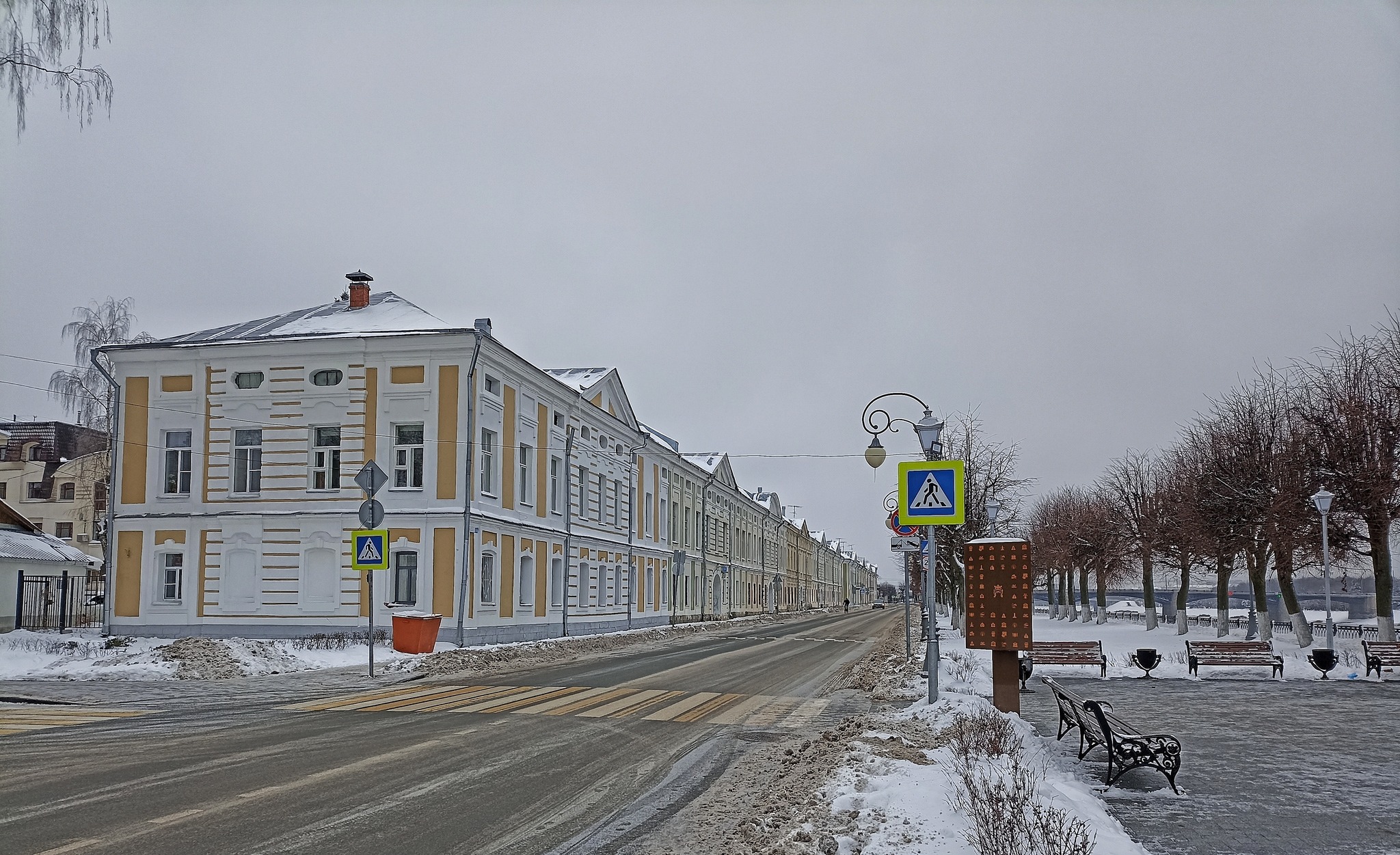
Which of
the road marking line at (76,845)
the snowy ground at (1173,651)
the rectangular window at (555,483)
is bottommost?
the snowy ground at (1173,651)

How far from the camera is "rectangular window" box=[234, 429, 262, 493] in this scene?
30562 millimetres

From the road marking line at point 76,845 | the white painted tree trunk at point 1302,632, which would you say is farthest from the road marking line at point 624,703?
the white painted tree trunk at point 1302,632

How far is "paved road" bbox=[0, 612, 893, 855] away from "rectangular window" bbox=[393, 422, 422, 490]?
10.9 meters

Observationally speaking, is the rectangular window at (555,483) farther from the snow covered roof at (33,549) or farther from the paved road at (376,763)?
the paved road at (376,763)

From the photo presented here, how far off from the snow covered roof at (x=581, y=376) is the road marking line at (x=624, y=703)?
74.8 ft

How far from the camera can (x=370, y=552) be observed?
65.0 ft

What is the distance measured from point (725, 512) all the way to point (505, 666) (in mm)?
50528

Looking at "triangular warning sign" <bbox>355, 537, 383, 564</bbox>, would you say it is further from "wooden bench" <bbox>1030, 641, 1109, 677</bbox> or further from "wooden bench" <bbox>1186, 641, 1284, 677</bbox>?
"wooden bench" <bbox>1186, 641, 1284, 677</bbox>

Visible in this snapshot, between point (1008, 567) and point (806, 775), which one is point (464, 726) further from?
point (1008, 567)

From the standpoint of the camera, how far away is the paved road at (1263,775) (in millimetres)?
7301

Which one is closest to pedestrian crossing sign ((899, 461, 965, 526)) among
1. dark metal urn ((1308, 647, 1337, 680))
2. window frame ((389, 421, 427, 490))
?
dark metal urn ((1308, 647, 1337, 680))

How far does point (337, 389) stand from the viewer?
98.4ft

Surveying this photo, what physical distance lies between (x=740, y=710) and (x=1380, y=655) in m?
16.0

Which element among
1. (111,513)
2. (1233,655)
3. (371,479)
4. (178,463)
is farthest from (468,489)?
(1233,655)
